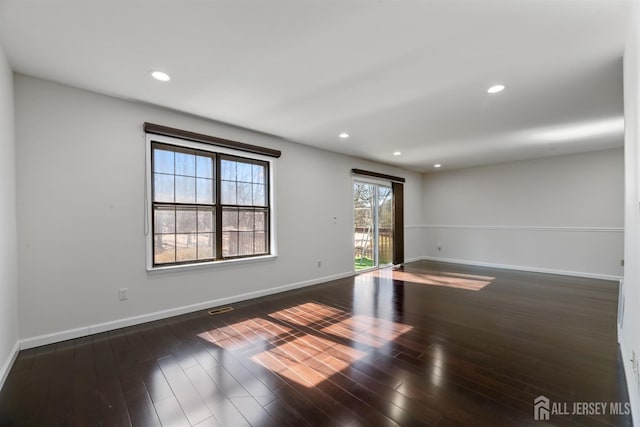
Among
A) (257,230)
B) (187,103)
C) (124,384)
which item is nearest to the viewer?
(124,384)

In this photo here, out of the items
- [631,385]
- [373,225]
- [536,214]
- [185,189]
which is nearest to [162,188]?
[185,189]

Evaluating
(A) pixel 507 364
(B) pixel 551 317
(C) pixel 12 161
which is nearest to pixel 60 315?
(C) pixel 12 161

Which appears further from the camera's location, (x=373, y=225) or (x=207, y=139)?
(x=373, y=225)

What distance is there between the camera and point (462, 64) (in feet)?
7.70

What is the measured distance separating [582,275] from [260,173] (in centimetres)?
635

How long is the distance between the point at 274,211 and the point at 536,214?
555cm

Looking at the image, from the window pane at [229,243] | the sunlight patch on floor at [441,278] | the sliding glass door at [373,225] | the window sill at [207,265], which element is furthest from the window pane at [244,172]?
the sunlight patch on floor at [441,278]

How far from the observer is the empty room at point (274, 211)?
1.78 meters

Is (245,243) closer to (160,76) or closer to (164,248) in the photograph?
(164,248)

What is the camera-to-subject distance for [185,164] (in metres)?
3.57

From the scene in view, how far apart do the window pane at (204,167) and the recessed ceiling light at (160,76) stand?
119cm

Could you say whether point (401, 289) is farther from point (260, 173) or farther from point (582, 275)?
point (582, 275)

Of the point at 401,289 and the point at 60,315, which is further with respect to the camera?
the point at 401,289

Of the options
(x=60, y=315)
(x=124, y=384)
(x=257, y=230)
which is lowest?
A: (x=124, y=384)
